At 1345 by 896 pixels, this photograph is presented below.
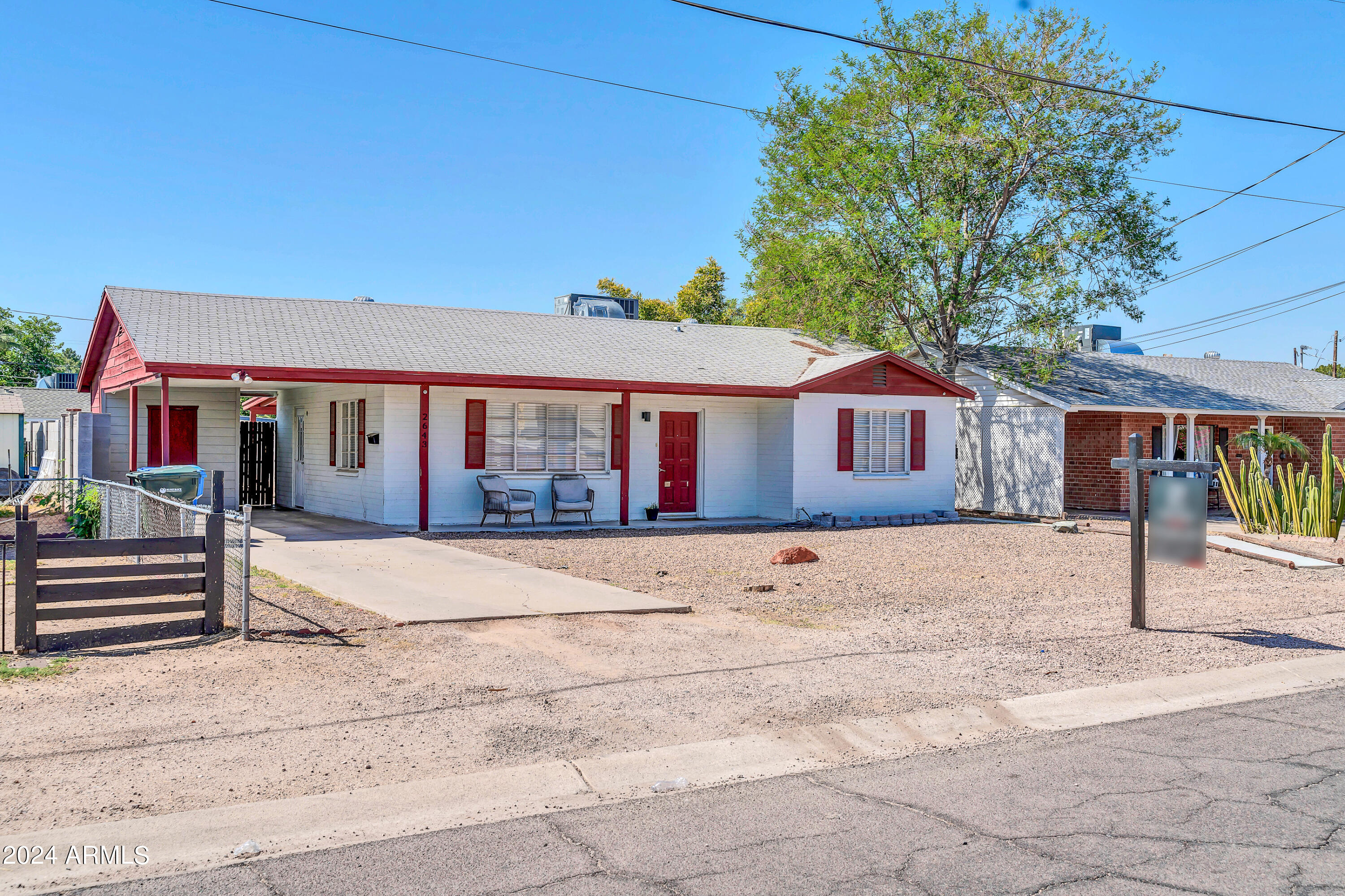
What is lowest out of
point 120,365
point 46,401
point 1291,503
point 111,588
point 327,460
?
point 111,588

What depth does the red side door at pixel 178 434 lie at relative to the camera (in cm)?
2058

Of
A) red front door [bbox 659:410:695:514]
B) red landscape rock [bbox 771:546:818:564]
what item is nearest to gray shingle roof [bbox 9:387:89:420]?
red front door [bbox 659:410:695:514]

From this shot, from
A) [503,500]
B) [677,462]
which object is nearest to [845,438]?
[677,462]

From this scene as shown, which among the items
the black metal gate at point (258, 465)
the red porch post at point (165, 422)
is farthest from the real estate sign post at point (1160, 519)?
the black metal gate at point (258, 465)

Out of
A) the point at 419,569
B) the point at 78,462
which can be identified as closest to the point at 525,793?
the point at 419,569

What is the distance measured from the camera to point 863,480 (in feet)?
70.6

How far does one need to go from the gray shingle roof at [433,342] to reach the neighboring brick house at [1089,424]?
4.33m

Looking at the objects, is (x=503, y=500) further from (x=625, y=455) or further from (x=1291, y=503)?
(x=1291, y=503)

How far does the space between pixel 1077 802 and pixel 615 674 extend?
11.4 ft

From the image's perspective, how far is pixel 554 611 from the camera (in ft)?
32.2

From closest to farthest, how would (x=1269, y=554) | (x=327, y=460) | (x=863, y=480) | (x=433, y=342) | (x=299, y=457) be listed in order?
(x=1269, y=554), (x=433, y=342), (x=327, y=460), (x=863, y=480), (x=299, y=457)

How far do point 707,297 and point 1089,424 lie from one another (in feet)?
96.1

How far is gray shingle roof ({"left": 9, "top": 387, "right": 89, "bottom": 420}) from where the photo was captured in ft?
118

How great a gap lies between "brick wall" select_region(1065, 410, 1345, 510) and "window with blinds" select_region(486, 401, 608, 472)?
11906 mm
